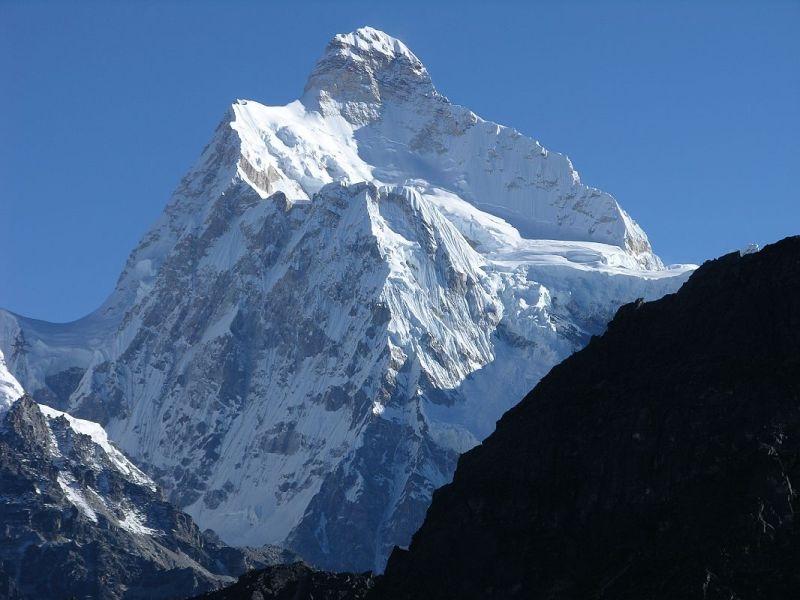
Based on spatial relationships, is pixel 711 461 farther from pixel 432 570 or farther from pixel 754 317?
pixel 432 570

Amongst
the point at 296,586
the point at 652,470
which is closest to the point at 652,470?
the point at 652,470

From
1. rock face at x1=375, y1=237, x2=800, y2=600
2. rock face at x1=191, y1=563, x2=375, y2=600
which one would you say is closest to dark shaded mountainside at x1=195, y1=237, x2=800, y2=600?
rock face at x1=375, y1=237, x2=800, y2=600

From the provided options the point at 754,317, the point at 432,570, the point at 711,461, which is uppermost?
the point at 754,317

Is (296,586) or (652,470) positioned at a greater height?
(652,470)

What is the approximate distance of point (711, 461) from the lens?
110000mm

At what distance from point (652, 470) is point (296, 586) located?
43887 millimetres

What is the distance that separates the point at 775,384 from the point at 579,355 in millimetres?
17524

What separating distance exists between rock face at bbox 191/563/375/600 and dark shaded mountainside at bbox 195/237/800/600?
21.8 metres

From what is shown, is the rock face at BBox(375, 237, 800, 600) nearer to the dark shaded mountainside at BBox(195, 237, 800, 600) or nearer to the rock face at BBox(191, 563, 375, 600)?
the dark shaded mountainside at BBox(195, 237, 800, 600)

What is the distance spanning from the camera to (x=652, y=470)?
113m

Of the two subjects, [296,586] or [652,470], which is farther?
[296,586]

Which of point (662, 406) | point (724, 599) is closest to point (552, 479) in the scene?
point (662, 406)

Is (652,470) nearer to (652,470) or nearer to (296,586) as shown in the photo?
(652,470)

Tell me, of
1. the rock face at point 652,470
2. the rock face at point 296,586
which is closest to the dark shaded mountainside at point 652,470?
the rock face at point 652,470
